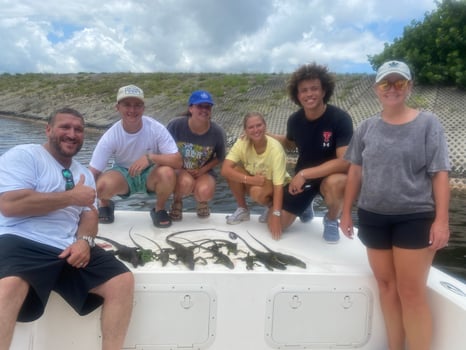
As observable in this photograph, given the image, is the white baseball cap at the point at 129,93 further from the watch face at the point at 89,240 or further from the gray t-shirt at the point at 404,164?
the gray t-shirt at the point at 404,164

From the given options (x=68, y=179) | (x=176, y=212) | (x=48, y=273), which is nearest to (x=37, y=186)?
(x=68, y=179)

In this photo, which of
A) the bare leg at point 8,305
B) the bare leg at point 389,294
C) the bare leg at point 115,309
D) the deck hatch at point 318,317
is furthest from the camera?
the deck hatch at point 318,317

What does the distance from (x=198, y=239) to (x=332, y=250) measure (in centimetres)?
118

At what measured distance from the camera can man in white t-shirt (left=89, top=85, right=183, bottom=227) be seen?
457 cm

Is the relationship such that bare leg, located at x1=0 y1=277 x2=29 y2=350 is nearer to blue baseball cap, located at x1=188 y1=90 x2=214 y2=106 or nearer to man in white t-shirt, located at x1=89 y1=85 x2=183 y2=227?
man in white t-shirt, located at x1=89 y1=85 x2=183 y2=227

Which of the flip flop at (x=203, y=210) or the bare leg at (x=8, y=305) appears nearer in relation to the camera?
the bare leg at (x=8, y=305)

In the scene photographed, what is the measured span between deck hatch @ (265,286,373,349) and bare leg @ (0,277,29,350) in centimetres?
165

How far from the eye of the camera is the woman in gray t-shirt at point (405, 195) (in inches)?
112

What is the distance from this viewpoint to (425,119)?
9.46 feet

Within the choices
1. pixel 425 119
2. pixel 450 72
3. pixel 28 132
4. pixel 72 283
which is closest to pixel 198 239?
pixel 72 283

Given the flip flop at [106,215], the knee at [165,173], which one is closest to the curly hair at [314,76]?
the knee at [165,173]

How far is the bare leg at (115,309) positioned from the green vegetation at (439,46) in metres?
19.1

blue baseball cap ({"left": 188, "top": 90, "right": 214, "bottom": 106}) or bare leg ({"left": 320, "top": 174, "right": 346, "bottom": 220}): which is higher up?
blue baseball cap ({"left": 188, "top": 90, "right": 214, "bottom": 106})

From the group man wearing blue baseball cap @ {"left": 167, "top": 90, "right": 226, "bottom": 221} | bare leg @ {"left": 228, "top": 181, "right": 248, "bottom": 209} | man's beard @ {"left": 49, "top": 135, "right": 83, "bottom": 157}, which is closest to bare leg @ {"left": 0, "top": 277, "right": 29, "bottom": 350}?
man's beard @ {"left": 49, "top": 135, "right": 83, "bottom": 157}
